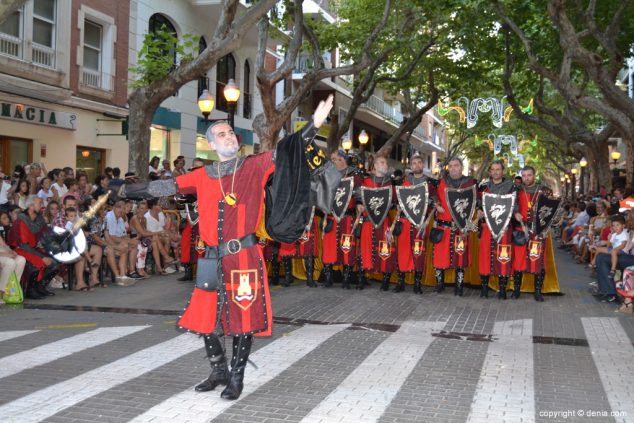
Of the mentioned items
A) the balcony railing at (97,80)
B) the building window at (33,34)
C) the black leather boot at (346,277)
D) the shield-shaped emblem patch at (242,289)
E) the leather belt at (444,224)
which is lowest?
the black leather boot at (346,277)

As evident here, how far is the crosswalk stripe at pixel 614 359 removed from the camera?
5.76 m

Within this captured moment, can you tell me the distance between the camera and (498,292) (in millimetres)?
11789

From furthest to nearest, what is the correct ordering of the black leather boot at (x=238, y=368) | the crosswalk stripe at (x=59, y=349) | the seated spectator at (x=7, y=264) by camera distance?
the seated spectator at (x=7, y=264), the crosswalk stripe at (x=59, y=349), the black leather boot at (x=238, y=368)

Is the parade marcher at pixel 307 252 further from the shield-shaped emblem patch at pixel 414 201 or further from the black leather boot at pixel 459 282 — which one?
the black leather boot at pixel 459 282

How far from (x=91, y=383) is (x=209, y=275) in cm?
140

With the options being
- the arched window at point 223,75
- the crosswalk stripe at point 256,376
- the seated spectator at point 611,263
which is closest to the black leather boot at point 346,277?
the crosswalk stripe at point 256,376

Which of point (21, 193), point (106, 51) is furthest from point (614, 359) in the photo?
point (106, 51)

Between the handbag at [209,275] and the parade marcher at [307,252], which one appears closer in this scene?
the handbag at [209,275]

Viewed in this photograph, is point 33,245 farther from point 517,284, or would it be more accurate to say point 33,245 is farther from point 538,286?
point 538,286

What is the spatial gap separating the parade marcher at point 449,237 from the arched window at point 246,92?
20.0m

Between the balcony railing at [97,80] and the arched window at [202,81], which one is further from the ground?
the arched window at [202,81]

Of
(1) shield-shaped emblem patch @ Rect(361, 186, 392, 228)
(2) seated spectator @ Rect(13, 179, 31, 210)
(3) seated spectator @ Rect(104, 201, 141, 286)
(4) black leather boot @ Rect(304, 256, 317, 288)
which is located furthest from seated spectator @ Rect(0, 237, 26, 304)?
(1) shield-shaped emblem patch @ Rect(361, 186, 392, 228)

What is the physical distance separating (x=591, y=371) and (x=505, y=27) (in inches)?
688

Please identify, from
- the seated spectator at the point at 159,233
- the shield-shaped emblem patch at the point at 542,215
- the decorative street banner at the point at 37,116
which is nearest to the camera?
the shield-shaped emblem patch at the point at 542,215
